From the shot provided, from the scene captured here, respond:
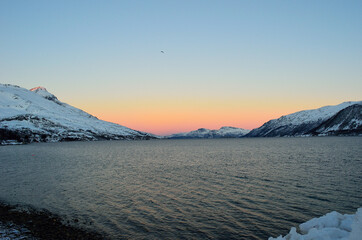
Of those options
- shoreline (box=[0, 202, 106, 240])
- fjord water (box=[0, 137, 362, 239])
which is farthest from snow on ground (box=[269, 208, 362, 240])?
shoreline (box=[0, 202, 106, 240])

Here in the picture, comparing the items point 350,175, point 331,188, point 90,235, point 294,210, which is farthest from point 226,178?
point 90,235

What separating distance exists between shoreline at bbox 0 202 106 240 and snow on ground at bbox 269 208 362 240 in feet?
51.5

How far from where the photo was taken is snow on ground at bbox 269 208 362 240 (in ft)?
40.9

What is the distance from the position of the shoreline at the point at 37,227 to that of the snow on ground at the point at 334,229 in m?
15.7

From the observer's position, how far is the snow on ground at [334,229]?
12.5m

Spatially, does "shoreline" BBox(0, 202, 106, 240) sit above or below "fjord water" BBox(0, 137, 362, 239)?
below

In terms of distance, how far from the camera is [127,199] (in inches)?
1277

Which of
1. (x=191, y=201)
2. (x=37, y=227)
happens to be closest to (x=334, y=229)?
(x=191, y=201)

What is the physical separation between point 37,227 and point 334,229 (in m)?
23.7

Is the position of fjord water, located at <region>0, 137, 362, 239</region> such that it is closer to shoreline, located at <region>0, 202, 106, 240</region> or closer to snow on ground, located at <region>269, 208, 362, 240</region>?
shoreline, located at <region>0, 202, 106, 240</region>

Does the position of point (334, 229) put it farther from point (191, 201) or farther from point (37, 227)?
point (37, 227)

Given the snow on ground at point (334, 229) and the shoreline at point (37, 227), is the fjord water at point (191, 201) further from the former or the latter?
the snow on ground at point (334, 229)

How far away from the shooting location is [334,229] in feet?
49.5

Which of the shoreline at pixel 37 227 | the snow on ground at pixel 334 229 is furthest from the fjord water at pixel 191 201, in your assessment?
the snow on ground at pixel 334 229
